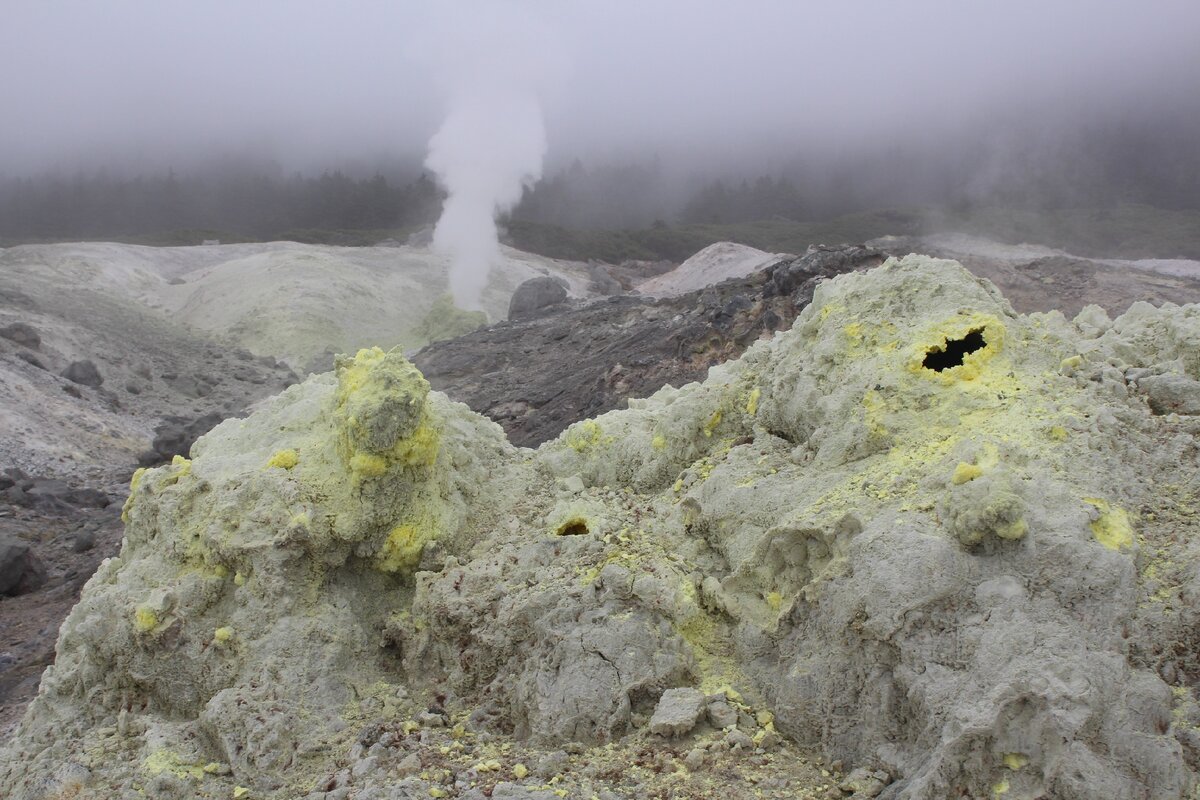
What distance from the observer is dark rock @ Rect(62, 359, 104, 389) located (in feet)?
73.9

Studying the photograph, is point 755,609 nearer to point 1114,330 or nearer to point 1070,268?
point 1114,330

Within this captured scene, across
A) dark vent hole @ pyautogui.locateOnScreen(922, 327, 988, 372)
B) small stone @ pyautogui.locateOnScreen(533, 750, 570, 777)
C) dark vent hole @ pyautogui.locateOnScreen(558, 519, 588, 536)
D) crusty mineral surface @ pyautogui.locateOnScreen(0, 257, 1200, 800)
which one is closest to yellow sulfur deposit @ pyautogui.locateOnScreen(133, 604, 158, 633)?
crusty mineral surface @ pyautogui.locateOnScreen(0, 257, 1200, 800)

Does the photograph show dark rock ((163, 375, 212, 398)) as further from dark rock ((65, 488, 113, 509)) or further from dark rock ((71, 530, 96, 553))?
dark rock ((71, 530, 96, 553))

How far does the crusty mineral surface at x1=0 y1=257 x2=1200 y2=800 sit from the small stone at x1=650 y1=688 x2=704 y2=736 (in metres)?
0.06

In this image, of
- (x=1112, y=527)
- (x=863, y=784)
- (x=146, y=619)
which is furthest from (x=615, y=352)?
(x=863, y=784)

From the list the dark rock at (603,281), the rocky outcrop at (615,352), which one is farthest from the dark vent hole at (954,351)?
the dark rock at (603,281)

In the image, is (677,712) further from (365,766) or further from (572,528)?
(572,528)

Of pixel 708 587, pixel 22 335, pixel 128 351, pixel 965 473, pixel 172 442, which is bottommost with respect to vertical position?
pixel 128 351

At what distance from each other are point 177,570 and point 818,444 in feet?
11.4

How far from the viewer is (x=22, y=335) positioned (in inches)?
931

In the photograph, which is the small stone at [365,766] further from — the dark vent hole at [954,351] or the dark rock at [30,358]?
the dark rock at [30,358]

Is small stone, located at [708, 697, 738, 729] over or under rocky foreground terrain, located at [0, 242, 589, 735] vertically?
over

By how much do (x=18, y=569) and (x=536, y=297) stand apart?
2231 cm

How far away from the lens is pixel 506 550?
5266 millimetres
